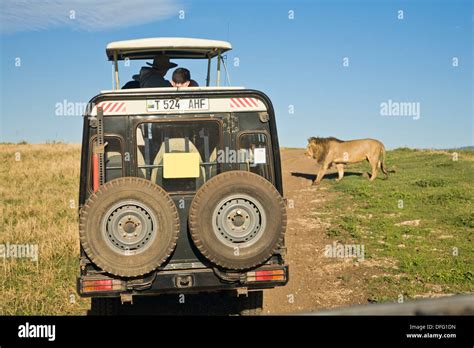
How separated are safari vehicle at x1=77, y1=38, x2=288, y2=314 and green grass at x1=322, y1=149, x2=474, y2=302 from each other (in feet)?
7.88

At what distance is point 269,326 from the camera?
4125 millimetres

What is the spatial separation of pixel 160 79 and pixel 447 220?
6.71 m

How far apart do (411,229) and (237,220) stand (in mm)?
6605

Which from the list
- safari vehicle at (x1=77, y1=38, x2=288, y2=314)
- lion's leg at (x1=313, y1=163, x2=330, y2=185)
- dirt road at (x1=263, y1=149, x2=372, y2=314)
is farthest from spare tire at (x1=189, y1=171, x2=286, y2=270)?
lion's leg at (x1=313, y1=163, x2=330, y2=185)

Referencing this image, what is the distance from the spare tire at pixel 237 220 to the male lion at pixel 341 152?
15144 mm

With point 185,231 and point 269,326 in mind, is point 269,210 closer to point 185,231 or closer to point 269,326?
point 185,231

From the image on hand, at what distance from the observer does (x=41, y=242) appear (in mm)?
10633

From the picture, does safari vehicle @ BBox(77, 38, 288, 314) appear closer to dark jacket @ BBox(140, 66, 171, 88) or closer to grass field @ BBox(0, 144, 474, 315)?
dark jacket @ BBox(140, 66, 171, 88)

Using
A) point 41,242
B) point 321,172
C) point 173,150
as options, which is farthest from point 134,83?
point 321,172

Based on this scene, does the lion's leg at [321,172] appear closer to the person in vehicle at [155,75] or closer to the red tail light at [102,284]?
the person in vehicle at [155,75]

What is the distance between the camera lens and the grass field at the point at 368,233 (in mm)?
7941

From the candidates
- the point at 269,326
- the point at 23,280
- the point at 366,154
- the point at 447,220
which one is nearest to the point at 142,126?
the point at 269,326

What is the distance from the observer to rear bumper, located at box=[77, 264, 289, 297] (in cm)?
574

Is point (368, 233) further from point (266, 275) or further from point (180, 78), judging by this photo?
point (266, 275)
